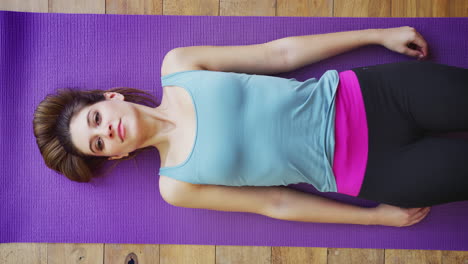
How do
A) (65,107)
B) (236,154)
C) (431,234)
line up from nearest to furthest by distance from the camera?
(236,154), (65,107), (431,234)

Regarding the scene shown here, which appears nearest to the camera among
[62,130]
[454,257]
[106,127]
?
[106,127]

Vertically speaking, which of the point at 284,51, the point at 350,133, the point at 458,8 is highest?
the point at 458,8

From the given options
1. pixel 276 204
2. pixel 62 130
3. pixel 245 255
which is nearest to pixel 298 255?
pixel 245 255

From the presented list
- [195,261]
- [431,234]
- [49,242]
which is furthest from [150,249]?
[431,234]

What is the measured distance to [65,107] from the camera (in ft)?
4.34

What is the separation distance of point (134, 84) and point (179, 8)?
1.31 feet

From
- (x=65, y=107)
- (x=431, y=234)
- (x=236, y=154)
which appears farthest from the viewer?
(x=431, y=234)

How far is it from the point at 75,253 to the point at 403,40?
5.58 ft

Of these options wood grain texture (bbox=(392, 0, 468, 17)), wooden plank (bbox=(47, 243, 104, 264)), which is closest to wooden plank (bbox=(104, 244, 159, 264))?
wooden plank (bbox=(47, 243, 104, 264))

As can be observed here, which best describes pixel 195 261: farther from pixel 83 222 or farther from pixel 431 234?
pixel 431 234

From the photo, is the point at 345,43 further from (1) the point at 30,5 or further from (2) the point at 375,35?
(1) the point at 30,5

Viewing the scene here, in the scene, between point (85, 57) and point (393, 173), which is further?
point (85, 57)

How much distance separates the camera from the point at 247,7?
155 centimetres

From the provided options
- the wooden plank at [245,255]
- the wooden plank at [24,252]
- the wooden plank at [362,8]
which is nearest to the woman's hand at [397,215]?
the wooden plank at [245,255]
